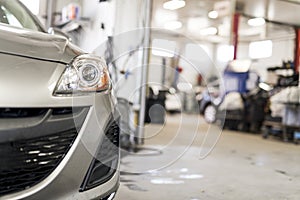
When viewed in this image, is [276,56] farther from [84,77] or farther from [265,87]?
[84,77]

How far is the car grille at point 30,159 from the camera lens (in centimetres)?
86

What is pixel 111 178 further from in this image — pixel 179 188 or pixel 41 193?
pixel 179 188

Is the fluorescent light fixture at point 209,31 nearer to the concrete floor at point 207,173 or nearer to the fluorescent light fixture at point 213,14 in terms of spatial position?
the fluorescent light fixture at point 213,14

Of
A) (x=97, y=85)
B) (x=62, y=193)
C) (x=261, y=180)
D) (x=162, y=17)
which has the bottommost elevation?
(x=261, y=180)

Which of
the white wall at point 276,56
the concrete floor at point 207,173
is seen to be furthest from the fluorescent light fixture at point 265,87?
the white wall at point 276,56

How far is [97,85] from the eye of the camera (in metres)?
1.10

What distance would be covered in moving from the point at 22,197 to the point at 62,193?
0.11 metres

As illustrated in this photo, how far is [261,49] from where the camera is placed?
12477 millimetres

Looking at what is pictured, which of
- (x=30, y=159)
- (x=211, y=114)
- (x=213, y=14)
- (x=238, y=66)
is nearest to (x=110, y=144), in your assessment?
(x=30, y=159)

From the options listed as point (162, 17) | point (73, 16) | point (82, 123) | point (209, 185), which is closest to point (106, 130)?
point (82, 123)

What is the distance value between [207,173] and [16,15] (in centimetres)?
188

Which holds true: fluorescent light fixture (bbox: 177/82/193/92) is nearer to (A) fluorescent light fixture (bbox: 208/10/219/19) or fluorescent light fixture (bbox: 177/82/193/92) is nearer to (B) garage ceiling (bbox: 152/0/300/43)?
(B) garage ceiling (bbox: 152/0/300/43)

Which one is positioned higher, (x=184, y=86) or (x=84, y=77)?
(x=184, y=86)

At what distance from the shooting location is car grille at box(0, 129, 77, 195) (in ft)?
2.81
